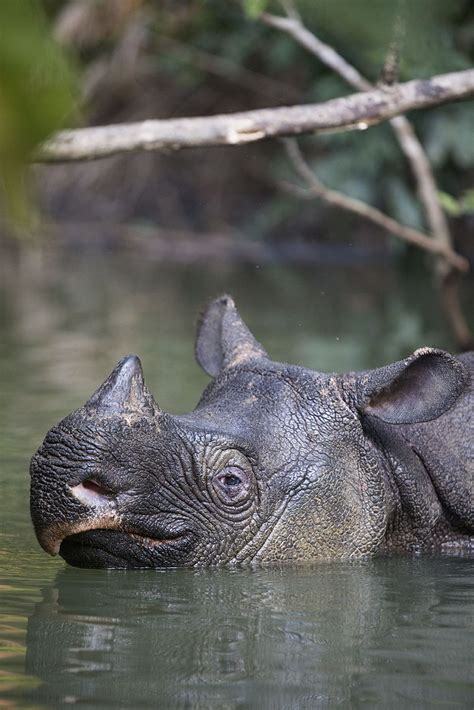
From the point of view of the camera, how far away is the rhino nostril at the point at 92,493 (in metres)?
4.78

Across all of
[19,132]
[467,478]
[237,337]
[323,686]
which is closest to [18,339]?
[237,337]

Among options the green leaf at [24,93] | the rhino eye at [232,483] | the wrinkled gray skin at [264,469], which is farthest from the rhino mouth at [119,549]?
the green leaf at [24,93]

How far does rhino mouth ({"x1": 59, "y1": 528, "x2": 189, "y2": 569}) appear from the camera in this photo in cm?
501

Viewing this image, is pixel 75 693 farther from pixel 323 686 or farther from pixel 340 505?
pixel 340 505

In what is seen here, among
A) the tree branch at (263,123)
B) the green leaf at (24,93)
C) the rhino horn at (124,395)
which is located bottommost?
the green leaf at (24,93)

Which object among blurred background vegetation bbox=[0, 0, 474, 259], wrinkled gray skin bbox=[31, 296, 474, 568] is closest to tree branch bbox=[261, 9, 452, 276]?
blurred background vegetation bbox=[0, 0, 474, 259]

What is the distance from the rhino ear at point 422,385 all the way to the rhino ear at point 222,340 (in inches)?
34.1

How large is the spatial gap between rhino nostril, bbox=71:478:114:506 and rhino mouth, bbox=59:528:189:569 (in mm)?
154

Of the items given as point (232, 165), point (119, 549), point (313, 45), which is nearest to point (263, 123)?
point (119, 549)

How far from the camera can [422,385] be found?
5.71 metres

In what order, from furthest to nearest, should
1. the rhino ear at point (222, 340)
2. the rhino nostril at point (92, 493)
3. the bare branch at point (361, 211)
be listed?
the bare branch at point (361, 211), the rhino ear at point (222, 340), the rhino nostril at point (92, 493)

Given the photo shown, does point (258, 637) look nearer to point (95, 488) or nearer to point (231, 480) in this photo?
point (95, 488)

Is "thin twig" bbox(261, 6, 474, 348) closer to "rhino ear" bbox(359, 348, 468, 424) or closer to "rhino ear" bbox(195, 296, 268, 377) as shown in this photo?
"rhino ear" bbox(195, 296, 268, 377)

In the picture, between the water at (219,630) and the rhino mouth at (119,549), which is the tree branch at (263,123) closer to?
the water at (219,630)
